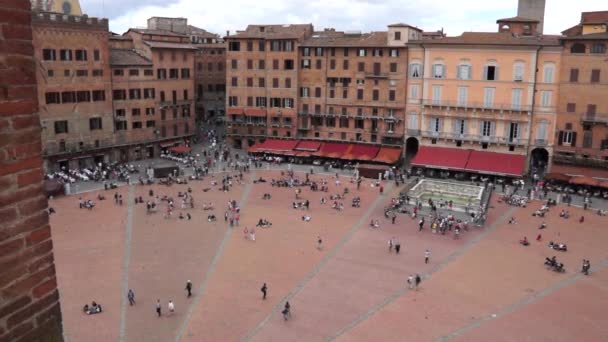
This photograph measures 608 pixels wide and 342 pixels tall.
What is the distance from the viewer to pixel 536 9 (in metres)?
79.8

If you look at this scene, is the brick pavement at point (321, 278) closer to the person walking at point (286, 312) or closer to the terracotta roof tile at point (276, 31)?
the person walking at point (286, 312)

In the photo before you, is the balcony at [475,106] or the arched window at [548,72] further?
the balcony at [475,106]

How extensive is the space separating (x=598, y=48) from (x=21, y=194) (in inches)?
2367

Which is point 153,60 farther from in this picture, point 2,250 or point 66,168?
point 2,250

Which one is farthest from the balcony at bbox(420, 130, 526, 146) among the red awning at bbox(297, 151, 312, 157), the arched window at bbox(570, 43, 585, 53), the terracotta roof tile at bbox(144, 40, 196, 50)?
the terracotta roof tile at bbox(144, 40, 196, 50)

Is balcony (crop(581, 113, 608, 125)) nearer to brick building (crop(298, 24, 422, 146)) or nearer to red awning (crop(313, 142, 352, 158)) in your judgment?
brick building (crop(298, 24, 422, 146))

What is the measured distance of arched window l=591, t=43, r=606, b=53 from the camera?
2155 inches

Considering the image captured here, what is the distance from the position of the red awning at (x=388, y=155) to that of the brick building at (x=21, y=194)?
59092 mm

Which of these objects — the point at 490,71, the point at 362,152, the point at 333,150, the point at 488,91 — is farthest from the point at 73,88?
the point at 490,71

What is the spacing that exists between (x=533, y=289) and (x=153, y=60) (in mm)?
52578

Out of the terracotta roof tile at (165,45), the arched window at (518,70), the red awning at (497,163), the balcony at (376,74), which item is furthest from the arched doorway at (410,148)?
the terracotta roof tile at (165,45)

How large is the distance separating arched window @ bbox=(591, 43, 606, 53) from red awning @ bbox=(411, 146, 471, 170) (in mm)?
15732

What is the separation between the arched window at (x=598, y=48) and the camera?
5474 centimetres

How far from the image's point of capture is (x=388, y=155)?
6469cm
